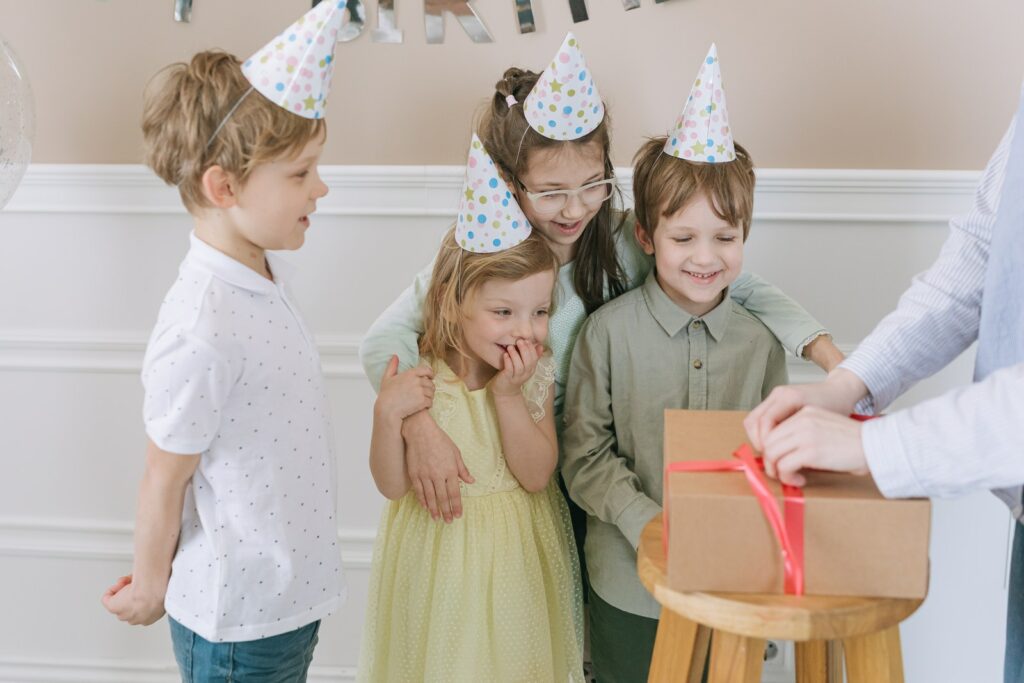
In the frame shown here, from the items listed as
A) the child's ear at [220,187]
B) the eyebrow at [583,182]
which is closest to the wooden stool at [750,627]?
the eyebrow at [583,182]

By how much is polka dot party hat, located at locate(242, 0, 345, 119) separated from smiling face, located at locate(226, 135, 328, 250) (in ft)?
0.20

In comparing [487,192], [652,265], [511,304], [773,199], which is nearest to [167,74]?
[487,192]

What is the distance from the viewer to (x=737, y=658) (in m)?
1.09

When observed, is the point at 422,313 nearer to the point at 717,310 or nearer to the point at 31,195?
the point at 717,310

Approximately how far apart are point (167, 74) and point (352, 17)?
2.18 feet

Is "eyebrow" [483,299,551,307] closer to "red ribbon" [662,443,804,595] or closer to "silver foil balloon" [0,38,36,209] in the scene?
"red ribbon" [662,443,804,595]

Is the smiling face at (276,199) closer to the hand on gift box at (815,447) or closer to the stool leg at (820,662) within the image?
the hand on gift box at (815,447)

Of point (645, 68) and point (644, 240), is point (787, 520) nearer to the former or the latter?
point (644, 240)

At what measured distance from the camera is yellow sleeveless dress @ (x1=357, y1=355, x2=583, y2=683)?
151 cm

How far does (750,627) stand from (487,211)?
2.24 ft

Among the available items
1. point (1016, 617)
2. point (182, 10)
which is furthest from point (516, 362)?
point (182, 10)

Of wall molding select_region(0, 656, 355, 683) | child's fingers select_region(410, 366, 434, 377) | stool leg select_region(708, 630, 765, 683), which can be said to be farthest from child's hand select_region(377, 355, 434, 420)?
wall molding select_region(0, 656, 355, 683)

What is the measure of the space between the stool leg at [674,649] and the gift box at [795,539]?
0.13 meters

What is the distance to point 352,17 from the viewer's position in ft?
5.99
